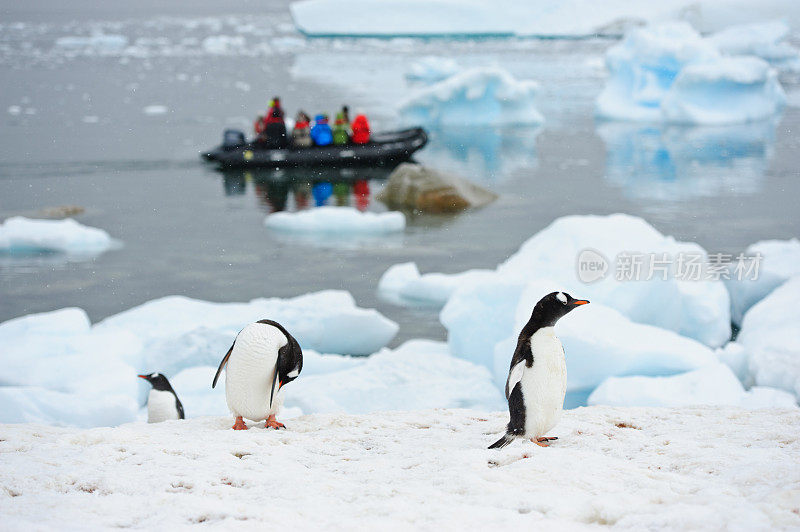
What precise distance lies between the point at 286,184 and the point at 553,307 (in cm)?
1330

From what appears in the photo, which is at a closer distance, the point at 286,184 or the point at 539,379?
the point at 539,379

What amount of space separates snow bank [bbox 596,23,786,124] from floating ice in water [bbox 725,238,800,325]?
12.2m

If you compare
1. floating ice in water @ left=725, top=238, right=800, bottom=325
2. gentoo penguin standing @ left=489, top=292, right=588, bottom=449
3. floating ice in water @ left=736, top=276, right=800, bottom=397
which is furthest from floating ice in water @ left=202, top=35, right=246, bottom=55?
gentoo penguin standing @ left=489, top=292, right=588, bottom=449

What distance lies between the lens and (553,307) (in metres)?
2.95

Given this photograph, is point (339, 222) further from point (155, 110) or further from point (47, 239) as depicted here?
point (155, 110)

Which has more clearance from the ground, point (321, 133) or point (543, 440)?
point (321, 133)

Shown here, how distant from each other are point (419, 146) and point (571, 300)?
46.9 feet

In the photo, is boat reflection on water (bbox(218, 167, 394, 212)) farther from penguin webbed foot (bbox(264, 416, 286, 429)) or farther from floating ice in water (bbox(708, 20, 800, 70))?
floating ice in water (bbox(708, 20, 800, 70))

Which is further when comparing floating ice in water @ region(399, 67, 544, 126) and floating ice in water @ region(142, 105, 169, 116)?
floating ice in water @ region(142, 105, 169, 116)

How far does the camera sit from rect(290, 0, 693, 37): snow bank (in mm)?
52344

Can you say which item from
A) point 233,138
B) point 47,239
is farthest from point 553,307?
point 233,138

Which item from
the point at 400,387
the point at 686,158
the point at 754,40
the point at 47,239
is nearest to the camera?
the point at 400,387

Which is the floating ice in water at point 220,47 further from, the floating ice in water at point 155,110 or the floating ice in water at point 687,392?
the floating ice in water at point 687,392

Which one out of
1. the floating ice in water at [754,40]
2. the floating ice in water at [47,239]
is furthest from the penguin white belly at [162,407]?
the floating ice in water at [754,40]
